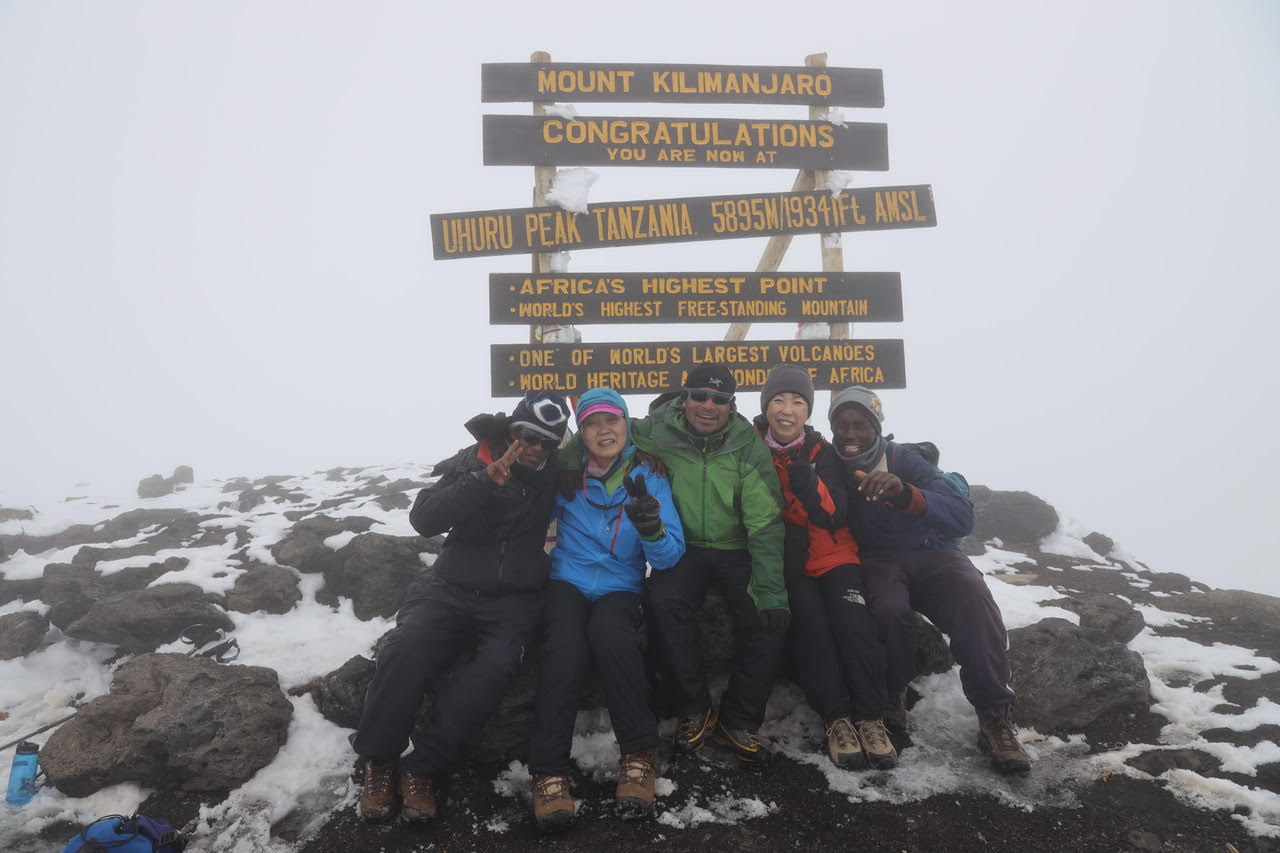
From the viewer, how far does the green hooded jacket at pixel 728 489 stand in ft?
15.3

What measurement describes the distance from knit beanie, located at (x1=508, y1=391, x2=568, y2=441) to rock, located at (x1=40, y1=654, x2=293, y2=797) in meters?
2.96

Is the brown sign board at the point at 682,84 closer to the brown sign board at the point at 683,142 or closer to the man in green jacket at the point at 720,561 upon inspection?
the brown sign board at the point at 683,142

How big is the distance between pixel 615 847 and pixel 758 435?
10.4 feet

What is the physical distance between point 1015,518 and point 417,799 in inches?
484

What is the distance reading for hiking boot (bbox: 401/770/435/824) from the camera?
3723mm

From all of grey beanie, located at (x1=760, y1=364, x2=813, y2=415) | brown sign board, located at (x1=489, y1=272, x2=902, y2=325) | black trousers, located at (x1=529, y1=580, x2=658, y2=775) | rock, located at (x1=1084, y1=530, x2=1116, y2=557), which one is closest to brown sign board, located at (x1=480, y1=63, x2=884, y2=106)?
brown sign board, located at (x1=489, y1=272, x2=902, y2=325)

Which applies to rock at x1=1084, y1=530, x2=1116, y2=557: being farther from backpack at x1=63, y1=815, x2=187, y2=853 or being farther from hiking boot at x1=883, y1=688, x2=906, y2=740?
backpack at x1=63, y1=815, x2=187, y2=853

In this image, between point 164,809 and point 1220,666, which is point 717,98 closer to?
point 1220,666

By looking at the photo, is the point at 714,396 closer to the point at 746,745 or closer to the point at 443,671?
the point at 746,745

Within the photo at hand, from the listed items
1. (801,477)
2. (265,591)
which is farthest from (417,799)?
(265,591)

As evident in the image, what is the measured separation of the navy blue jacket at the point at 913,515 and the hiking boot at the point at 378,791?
3.97m

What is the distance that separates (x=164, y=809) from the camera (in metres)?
4.02

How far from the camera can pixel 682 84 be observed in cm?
827

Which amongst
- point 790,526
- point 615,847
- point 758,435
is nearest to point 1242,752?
point 790,526
